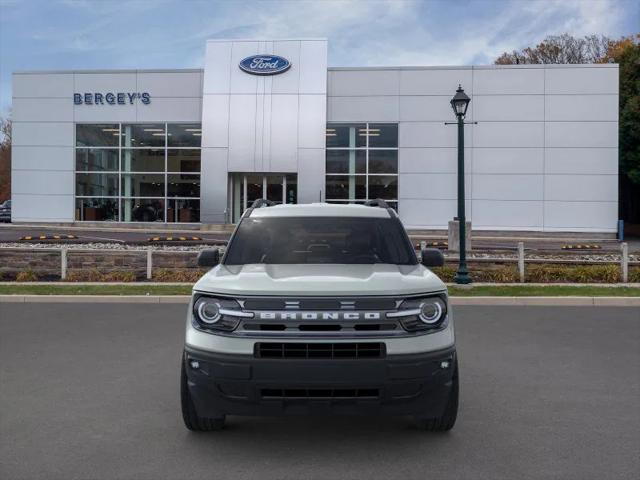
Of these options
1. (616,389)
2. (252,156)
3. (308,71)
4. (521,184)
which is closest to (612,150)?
(521,184)

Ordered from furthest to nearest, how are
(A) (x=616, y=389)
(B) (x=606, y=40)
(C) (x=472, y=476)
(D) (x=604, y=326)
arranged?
(B) (x=606, y=40) → (D) (x=604, y=326) → (A) (x=616, y=389) → (C) (x=472, y=476)

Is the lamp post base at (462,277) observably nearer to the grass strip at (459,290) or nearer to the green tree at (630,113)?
the grass strip at (459,290)

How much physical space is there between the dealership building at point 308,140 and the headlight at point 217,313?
25.2 m

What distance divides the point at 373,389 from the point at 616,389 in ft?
10.9

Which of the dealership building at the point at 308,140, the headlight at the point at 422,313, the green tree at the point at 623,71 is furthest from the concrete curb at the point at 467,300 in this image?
the green tree at the point at 623,71

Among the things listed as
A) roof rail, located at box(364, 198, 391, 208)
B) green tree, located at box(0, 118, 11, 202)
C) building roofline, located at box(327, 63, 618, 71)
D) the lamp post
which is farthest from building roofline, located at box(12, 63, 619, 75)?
green tree, located at box(0, 118, 11, 202)

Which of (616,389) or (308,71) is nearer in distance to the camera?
(616,389)

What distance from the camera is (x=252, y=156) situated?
98.4 ft

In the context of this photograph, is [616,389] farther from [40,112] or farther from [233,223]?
[40,112]

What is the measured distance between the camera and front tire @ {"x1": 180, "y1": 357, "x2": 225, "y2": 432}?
13.7ft

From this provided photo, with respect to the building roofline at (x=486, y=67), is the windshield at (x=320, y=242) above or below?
below

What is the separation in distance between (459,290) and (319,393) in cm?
974

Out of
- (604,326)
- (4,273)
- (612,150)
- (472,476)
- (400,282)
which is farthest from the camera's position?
(612,150)

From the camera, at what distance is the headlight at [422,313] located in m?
3.88
